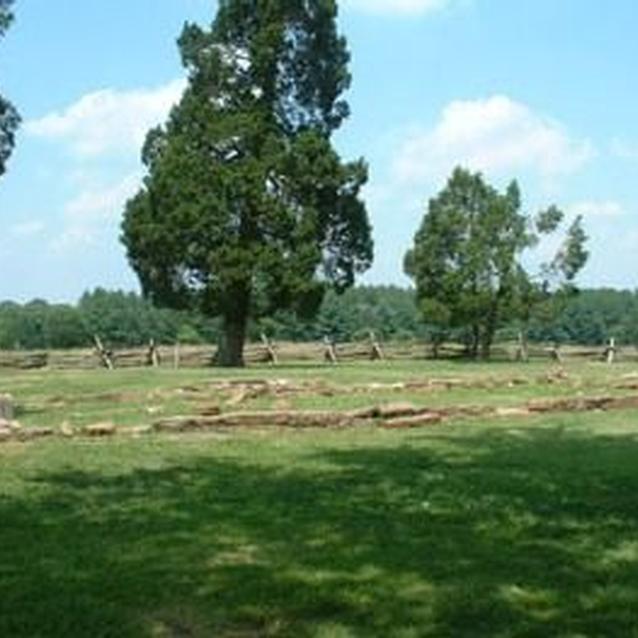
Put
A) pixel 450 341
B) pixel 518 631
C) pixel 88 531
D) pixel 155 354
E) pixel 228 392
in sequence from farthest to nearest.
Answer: pixel 450 341, pixel 155 354, pixel 228 392, pixel 88 531, pixel 518 631

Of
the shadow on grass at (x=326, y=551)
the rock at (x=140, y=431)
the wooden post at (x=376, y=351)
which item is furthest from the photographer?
the wooden post at (x=376, y=351)

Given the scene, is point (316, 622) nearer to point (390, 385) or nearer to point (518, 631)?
point (518, 631)

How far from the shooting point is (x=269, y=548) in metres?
9.55

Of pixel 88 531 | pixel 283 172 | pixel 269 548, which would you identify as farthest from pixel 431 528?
pixel 283 172

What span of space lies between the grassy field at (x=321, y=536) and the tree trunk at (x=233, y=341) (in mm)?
27826

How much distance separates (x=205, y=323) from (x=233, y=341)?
2155 inches

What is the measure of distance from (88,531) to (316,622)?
3.23 meters

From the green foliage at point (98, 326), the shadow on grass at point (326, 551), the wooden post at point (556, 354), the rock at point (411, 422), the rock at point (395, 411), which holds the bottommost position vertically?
the shadow on grass at point (326, 551)

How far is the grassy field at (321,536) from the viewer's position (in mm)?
7613

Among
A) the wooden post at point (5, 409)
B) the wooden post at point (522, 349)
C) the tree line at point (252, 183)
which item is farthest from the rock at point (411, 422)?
the wooden post at point (522, 349)

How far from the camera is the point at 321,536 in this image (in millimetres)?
10055

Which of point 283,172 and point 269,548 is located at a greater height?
point 283,172

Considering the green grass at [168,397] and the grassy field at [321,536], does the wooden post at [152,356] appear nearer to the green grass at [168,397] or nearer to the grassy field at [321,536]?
the green grass at [168,397]

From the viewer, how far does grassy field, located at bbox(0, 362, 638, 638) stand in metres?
7.61
